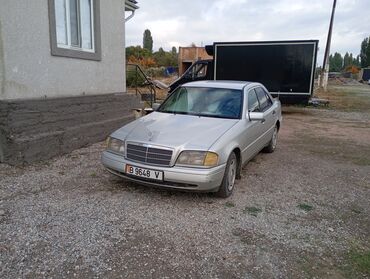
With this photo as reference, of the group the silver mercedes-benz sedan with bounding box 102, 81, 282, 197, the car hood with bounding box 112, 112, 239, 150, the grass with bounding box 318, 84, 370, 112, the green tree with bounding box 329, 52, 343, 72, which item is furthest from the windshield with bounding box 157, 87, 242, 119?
the green tree with bounding box 329, 52, 343, 72

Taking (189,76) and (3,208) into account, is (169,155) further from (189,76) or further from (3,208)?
(189,76)

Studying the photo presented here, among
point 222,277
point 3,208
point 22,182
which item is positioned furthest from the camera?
point 22,182

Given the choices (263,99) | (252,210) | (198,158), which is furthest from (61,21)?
(252,210)

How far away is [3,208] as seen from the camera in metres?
3.95

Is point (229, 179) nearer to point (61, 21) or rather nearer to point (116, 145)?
point (116, 145)

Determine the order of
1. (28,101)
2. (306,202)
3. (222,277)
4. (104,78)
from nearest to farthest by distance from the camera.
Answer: (222,277) → (306,202) → (28,101) → (104,78)

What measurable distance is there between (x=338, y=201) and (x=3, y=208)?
444cm

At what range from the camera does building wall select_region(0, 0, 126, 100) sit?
5207mm

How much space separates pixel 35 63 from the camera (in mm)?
5746

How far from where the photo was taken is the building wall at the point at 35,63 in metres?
5.21

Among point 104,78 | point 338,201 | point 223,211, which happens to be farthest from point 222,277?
point 104,78

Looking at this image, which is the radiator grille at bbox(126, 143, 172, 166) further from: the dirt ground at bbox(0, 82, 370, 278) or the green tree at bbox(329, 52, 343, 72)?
the green tree at bbox(329, 52, 343, 72)

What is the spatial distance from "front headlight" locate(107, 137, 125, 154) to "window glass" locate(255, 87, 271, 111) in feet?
9.70

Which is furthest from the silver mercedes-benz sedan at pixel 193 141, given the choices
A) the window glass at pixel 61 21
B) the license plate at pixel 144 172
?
the window glass at pixel 61 21
